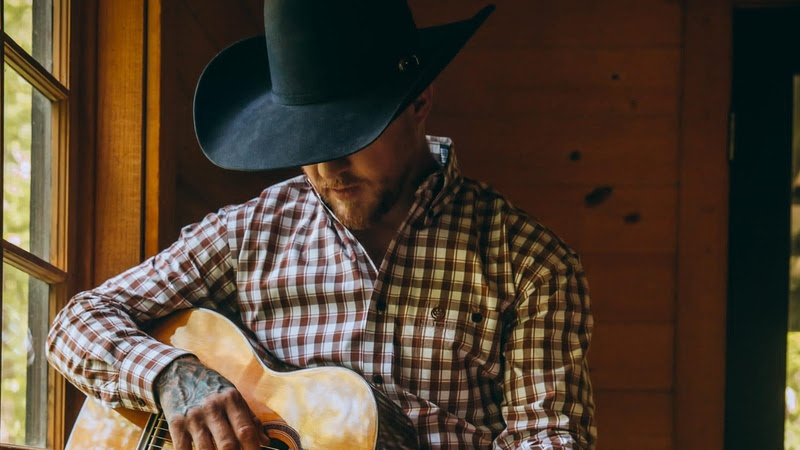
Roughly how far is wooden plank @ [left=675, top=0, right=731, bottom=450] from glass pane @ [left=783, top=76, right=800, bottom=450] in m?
0.16

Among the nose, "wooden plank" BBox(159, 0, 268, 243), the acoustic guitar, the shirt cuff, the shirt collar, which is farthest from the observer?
"wooden plank" BBox(159, 0, 268, 243)

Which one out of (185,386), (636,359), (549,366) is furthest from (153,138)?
(636,359)

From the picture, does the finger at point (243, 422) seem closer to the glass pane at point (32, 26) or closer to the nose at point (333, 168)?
the nose at point (333, 168)

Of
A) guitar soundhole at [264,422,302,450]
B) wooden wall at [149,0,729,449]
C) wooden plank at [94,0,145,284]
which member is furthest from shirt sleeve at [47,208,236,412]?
wooden wall at [149,0,729,449]

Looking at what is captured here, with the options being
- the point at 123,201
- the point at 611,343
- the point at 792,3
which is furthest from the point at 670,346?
the point at 123,201

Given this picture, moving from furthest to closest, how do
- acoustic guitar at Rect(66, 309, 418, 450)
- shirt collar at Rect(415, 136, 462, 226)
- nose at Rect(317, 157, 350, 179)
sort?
shirt collar at Rect(415, 136, 462, 226) < nose at Rect(317, 157, 350, 179) < acoustic guitar at Rect(66, 309, 418, 450)

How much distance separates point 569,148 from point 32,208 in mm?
1283

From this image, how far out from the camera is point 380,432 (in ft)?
4.94

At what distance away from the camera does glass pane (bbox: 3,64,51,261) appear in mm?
1686

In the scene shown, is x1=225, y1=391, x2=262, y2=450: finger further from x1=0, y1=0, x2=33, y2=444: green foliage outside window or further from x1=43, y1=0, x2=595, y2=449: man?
x1=0, y1=0, x2=33, y2=444: green foliage outside window

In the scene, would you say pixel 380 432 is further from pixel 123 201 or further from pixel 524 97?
pixel 524 97

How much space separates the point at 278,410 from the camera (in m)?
1.57

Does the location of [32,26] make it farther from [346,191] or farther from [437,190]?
[437,190]

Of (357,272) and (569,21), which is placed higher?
(569,21)
